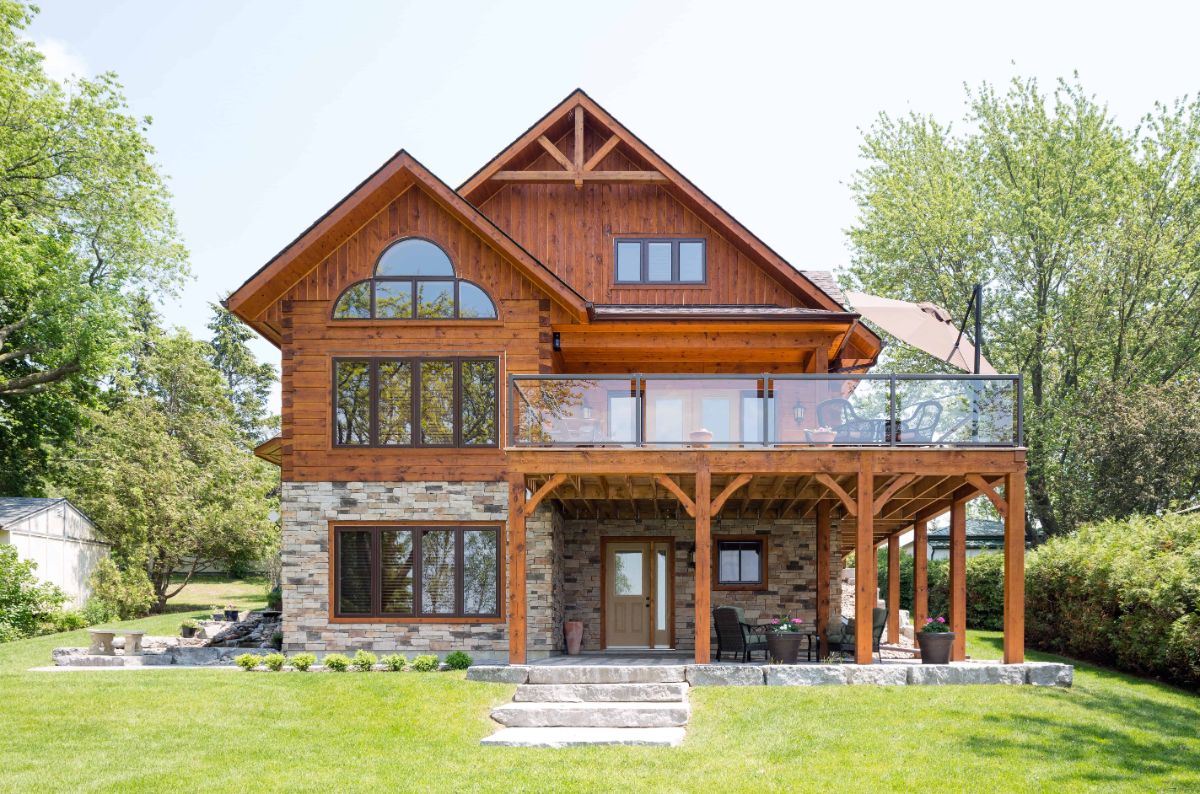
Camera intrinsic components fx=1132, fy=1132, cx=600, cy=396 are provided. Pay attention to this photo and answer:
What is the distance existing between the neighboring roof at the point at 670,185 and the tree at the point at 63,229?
601 inches

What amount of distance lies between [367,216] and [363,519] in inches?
191

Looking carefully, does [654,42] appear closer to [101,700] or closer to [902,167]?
[101,700]

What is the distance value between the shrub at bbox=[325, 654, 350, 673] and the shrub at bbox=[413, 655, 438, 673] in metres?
0.99

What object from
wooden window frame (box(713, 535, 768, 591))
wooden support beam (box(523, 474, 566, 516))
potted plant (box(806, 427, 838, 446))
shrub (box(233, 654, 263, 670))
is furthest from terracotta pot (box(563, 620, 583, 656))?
potted plant (box(806, 427, 838, 446))

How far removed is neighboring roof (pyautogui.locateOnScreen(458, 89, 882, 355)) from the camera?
1920 centimetres

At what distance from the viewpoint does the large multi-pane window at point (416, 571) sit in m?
17.7

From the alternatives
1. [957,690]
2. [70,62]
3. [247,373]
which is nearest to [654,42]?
[957,690]

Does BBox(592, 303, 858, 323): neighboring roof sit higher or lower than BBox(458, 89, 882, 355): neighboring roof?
lower

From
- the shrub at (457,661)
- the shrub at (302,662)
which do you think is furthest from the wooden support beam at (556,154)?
the shrub at (302,662)

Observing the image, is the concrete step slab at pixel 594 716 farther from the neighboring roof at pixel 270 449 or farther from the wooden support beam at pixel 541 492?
the neighboring roof at pixel 270 449

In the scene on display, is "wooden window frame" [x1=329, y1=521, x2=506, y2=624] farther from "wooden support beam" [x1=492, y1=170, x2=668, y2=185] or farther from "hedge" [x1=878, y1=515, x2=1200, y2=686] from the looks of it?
"hedge" [x1=878, y1=515, x2=1200, y2=686]

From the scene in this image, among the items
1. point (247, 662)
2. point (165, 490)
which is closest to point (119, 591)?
point (165, 490)

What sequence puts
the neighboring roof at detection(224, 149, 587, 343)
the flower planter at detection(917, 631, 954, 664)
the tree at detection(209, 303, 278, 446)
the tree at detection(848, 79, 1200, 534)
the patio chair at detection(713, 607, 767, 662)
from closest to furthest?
the flower planter at detection(917, 631, 954, 664) < the patio chair at detection(713, 607, 767, 662) < the neighboring roof at detection(224, 149, 587, 343) < the tree at detection(848, 79, 1200, 534) < the tree at detection(209, 303, 278, 446)

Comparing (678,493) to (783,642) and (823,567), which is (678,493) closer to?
(783,642)
